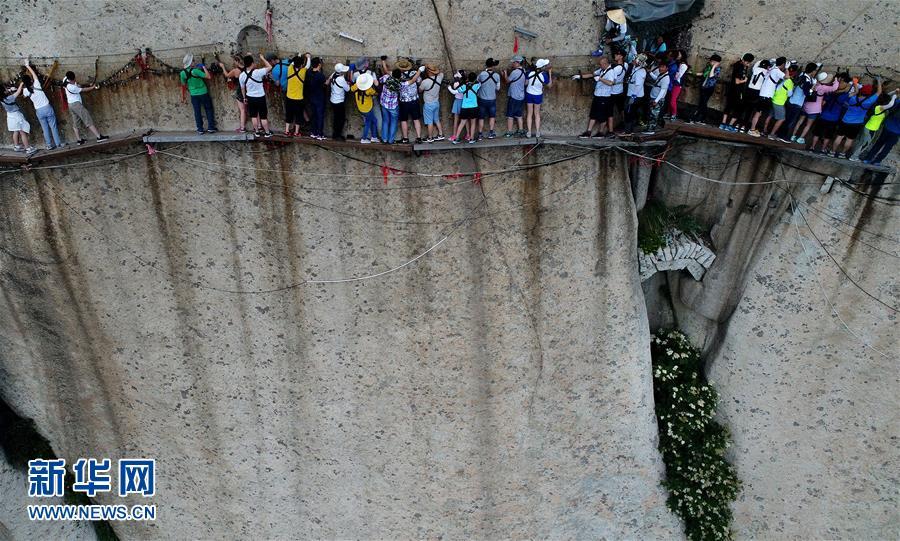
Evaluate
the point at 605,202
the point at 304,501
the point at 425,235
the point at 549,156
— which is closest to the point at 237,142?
the point at 425,235

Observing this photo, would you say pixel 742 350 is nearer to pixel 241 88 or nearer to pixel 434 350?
pixel 434 350

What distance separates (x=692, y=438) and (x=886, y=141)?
22.5 ft

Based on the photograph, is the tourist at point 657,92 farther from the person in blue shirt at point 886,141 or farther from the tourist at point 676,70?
the person in blue shirt at point 886,141

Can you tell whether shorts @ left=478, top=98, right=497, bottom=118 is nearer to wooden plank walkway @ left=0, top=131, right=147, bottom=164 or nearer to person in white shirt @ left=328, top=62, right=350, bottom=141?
person in white shirt @ left=328, top=62, right=350, bottom=141

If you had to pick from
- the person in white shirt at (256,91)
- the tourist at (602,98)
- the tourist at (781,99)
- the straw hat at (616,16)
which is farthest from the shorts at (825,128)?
the person in white shirt at (256,91)

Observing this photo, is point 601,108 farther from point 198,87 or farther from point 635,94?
point 198,87

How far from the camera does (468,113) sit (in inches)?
514

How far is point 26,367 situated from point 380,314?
768 cm

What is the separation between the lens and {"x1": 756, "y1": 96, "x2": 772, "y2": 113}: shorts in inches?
519

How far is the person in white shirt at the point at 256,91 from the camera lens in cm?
1258

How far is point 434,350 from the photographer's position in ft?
48.3

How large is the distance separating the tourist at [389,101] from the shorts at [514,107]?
6.38ft

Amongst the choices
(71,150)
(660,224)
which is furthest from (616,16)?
(71,150)

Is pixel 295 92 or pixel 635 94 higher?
pixel 635 94
